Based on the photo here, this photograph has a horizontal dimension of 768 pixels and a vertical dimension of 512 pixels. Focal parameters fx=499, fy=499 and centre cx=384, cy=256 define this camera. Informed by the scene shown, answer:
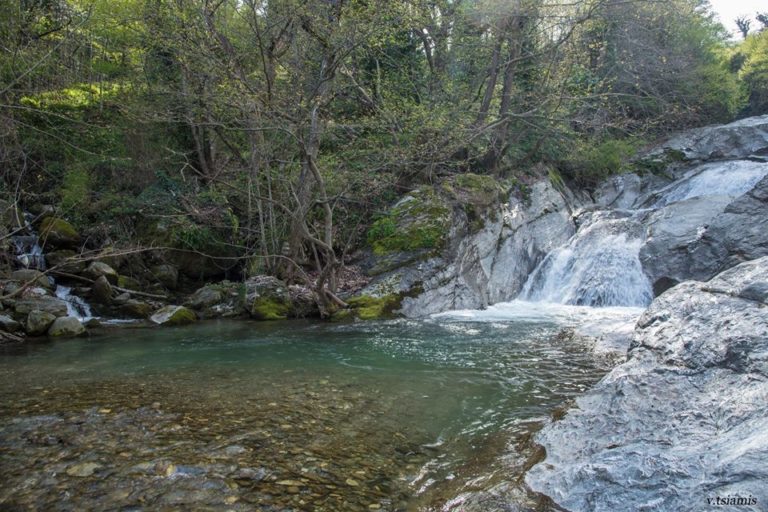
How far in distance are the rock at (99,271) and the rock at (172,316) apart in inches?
70.6

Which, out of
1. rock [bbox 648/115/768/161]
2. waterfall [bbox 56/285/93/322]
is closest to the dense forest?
waterfall [bbox 56/285/93/322]

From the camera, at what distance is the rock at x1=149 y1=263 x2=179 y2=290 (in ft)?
40.1

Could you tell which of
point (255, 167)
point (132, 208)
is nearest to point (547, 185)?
point (255, 167)

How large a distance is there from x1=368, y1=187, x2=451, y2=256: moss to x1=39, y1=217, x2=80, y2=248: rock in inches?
286

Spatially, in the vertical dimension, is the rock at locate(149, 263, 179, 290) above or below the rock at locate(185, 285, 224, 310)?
above

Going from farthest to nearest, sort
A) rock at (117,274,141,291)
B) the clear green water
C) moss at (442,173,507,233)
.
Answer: moss at (442,173,507,233)
rock at (117,274,141,291)
the clear green water

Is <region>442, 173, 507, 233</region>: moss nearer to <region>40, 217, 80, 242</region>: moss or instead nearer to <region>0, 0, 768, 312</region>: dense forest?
<region>0, 0, 768, 312</region>: dense forest

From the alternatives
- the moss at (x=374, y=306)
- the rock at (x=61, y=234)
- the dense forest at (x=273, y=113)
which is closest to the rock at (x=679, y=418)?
the moss at (x=374, y=306)

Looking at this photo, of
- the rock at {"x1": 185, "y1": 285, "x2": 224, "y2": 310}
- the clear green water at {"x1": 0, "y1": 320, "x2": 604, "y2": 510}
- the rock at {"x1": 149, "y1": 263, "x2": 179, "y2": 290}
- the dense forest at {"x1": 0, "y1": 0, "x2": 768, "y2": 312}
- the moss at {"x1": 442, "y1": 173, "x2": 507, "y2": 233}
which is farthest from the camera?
the moss at {"x1": 442, "y1": 173, "x2": 507, "y2": 233}

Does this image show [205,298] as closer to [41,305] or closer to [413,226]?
[41,305]

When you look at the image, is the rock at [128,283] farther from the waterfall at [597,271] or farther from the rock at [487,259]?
the waterfall at [597,271]

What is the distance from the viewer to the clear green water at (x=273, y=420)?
10.4 ft

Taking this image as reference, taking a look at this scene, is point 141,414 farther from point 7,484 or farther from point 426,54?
point 426,54

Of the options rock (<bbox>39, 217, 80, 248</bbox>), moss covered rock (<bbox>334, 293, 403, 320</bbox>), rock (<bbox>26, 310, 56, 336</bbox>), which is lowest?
moss covered rock (<bbox>334, 293, 403, 320</bbox>)
